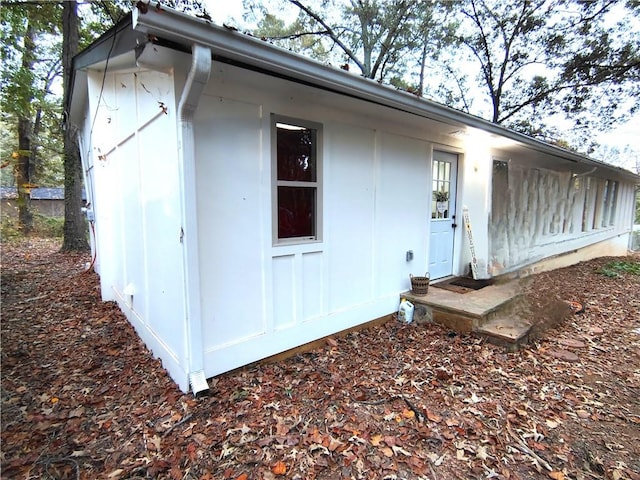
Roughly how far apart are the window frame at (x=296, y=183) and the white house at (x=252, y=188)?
0.04 feet

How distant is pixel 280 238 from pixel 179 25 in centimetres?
196

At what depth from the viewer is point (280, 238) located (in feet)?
10.9

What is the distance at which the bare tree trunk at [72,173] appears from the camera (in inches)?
299

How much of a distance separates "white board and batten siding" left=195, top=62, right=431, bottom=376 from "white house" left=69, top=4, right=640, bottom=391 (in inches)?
0.6

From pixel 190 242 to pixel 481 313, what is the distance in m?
3.34

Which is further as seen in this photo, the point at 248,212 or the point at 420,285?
the point at 420,285

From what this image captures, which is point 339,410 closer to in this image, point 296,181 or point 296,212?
point 296,212

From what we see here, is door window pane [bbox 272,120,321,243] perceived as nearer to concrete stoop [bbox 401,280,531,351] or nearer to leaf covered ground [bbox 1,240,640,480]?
leaf covered ground [bbox 1,240,640,480]

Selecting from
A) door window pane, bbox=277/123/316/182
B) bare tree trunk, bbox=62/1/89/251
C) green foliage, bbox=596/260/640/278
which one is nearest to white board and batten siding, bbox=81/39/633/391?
door window pane, bbox=277/123/316/182

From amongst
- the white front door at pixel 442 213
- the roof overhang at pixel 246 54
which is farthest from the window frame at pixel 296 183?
the white front door at pixel 442 213

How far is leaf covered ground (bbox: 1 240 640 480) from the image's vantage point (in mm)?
2025

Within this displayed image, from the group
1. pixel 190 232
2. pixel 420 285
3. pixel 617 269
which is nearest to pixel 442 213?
pixel 420 285

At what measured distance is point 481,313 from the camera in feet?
12.7

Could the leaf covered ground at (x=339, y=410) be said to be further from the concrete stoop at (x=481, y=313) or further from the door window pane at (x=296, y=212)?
the door window pane at (x=296, y=212)
